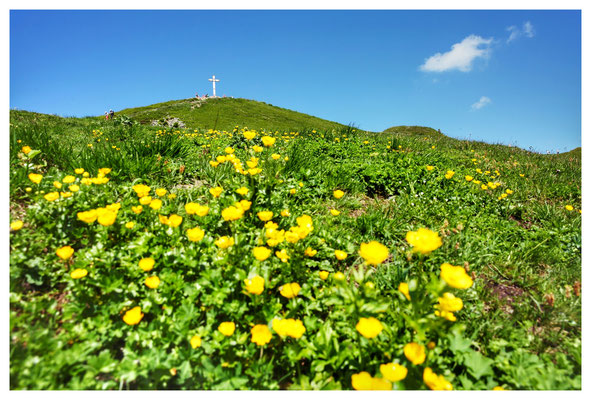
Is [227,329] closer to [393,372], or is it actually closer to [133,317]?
[133,317]

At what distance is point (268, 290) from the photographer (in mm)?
2301

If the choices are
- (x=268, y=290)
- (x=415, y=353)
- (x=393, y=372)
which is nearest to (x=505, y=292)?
(x=415, y=353)

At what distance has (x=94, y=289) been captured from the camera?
206cm

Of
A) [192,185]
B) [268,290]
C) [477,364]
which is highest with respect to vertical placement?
[192,185]

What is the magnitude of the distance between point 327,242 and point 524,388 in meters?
1.74

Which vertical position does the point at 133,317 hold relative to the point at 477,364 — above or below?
above

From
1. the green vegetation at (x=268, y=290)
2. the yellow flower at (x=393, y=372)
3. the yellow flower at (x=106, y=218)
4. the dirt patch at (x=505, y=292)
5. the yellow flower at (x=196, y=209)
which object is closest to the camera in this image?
the yellow flower at (x=393, y=372)

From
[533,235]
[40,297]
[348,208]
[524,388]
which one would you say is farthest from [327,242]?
[533,235]

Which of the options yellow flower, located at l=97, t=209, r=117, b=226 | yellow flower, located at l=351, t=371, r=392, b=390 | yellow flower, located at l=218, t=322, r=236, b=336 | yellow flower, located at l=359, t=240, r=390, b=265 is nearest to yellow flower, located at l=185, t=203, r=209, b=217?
yellow flower, located at l=97, t=209, r=117, b=226

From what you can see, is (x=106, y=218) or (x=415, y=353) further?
(x=106, y=218)

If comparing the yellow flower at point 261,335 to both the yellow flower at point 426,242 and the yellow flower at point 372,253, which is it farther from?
the yellow flower at point 426,242

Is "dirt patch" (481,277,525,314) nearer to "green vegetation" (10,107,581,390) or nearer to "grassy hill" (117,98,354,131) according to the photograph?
"green vegetation" (10,107,581,390)

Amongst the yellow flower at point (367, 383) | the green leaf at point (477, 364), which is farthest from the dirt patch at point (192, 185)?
the green leaf at point (477, 364)

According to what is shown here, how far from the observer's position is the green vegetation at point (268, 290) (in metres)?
1.58
